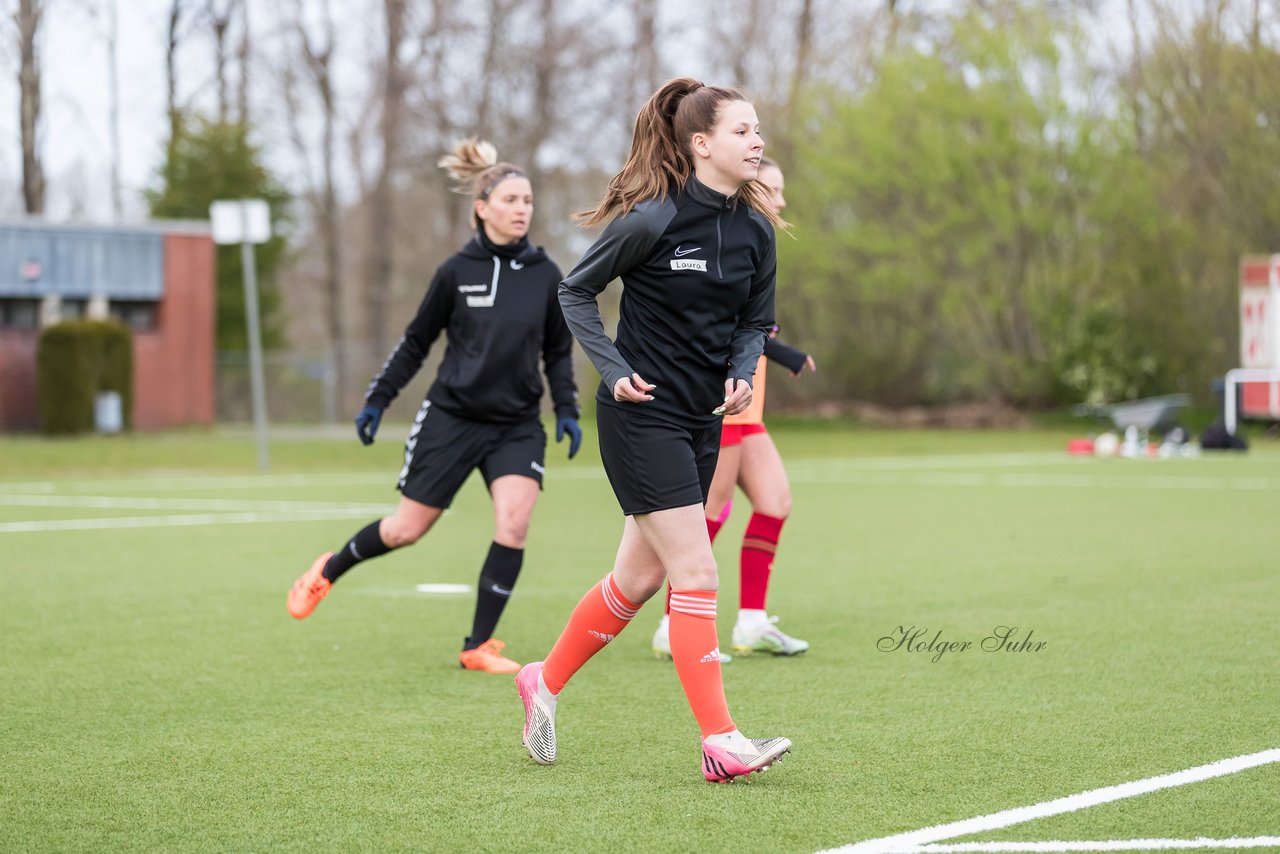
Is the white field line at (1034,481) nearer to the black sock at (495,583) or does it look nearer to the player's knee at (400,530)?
the black sock at (495,583)

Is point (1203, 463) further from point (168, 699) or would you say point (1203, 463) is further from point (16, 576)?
point (168, 699)

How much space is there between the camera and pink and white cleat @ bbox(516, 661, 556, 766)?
184 inches

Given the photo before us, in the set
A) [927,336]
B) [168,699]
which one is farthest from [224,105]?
[168,699]

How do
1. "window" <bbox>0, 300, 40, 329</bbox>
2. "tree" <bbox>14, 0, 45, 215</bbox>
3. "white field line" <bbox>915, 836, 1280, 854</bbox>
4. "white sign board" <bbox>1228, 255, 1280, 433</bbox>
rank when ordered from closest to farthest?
"white field line" <bbox>915, 836, 1280, 854</bbox> < "white sign board" <bbox>1228, 255, 1280, 433</bbox> < "window" <bbox>0, 300, 40, 329</bbox> < "tree" <bbox>14, 0, 45, 215</bbox>

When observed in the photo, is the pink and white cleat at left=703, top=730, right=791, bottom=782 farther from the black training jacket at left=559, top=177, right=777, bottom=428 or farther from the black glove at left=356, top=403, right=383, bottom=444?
the black glove at left=356, top=403, right=383, bottom=444

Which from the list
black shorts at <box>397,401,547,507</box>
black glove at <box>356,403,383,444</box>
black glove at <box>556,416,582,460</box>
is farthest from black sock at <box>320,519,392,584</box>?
black glove at <box>556,416,582,460</box>

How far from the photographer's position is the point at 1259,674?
5832 millimetres

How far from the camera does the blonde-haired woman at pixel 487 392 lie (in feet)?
21.7

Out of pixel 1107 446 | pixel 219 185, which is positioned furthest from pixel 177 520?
pixel 219 185

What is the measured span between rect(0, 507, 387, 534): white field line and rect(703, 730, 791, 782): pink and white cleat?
8.89m

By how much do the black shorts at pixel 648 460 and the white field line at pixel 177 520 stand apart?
8.65 meters

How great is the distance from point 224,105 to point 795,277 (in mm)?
17252

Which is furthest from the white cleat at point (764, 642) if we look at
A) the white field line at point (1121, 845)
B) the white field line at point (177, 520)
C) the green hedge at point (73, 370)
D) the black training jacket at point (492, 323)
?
the green hedge at point (73, 370)

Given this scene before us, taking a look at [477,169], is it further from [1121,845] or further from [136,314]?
[136,314]
